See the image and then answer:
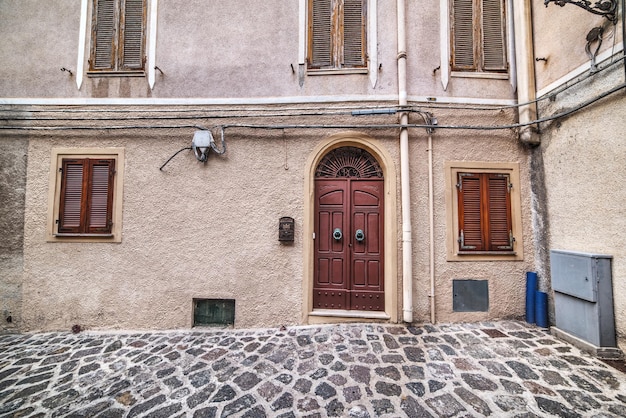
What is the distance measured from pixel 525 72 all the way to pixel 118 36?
7.84 metres

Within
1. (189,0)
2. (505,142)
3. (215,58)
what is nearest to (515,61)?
(505,142)

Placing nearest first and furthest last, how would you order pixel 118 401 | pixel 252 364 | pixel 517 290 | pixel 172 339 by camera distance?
pixel 118 401 → pixel 252 364 → pixel 172 339 → pixel 517 290

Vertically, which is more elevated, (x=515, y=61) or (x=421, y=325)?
(x=515, y=61)

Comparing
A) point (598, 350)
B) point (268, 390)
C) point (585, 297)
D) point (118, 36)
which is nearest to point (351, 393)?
point (268, 390)

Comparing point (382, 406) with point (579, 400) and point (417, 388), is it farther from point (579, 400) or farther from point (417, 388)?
point (579, 400)

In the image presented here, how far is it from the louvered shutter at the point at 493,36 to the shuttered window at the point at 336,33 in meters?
2.40

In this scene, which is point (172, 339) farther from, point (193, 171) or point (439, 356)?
point (439, 356)

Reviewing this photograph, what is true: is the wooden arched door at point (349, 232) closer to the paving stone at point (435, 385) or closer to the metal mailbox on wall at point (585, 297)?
the paving stone at point (435, 385)

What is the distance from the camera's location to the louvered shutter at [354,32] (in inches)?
188

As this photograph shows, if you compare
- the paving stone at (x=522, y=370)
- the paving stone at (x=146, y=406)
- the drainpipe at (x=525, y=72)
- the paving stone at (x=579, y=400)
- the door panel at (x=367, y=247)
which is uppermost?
the drainpipe at (x=525, y=72)

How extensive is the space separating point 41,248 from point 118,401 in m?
3.57

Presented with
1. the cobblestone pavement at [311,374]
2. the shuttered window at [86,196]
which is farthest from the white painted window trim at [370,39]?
the cobblestone pavement at [311,374]

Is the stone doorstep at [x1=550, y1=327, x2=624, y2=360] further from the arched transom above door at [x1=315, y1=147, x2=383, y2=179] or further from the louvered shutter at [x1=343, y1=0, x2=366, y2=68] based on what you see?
the louvered shutter at [x1=343, y1=0, x2=366, y2=68]

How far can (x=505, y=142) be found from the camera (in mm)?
4668
